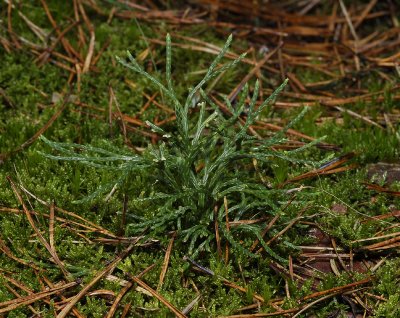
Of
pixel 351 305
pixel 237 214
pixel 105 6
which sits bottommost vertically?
pixel 351 305

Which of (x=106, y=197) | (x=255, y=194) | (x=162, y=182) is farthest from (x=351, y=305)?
(x=106, y=197)

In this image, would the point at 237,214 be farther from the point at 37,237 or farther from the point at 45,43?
the point at 45,43

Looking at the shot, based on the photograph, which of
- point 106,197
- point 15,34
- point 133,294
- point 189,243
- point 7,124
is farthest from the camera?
point 15,34

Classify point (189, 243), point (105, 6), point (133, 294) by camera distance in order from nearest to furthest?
1. point (133, 294)
2. point (189, 243)
3. point (105, 6)

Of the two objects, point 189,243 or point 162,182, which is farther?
point 162,182

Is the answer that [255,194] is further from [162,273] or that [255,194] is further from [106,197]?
[106,197]

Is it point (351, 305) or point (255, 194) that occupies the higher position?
point (255, 194)

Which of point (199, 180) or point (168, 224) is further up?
point (199, 180)

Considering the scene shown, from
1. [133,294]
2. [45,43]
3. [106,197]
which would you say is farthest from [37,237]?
[45,43]
